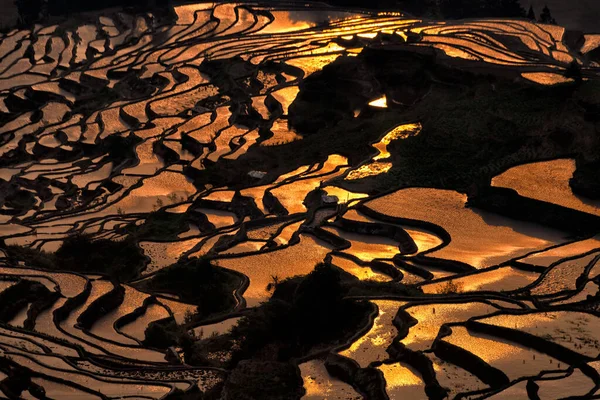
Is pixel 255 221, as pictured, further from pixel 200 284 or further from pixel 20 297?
pixel 20 297

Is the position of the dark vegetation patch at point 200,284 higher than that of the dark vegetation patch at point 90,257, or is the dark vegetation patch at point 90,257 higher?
the dark vegetation patch at point 200,284

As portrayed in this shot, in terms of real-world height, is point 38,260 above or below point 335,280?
below

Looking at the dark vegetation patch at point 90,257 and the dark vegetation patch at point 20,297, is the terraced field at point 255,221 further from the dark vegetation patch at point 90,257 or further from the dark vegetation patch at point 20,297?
the dark vegetation patch at point 90,257

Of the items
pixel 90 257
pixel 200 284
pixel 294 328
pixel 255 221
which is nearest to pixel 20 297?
pixel 200 284

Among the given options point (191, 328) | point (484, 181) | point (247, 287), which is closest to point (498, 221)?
point (484, 181)

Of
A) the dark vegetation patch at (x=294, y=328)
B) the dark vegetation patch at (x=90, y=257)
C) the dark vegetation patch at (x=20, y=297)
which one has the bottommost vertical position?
the dark vegetation patch at (x=90, y=257)

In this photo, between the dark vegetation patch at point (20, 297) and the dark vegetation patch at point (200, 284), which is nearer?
the dark vegetation patch at point (200, 284)

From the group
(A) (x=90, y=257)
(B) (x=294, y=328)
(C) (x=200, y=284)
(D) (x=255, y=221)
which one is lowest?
(A) (x=90, y=257)

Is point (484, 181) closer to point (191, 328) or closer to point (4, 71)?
point (191, 328)

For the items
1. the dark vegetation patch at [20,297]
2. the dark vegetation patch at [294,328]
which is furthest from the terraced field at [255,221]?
the dark vegetation patch at [294,328]
